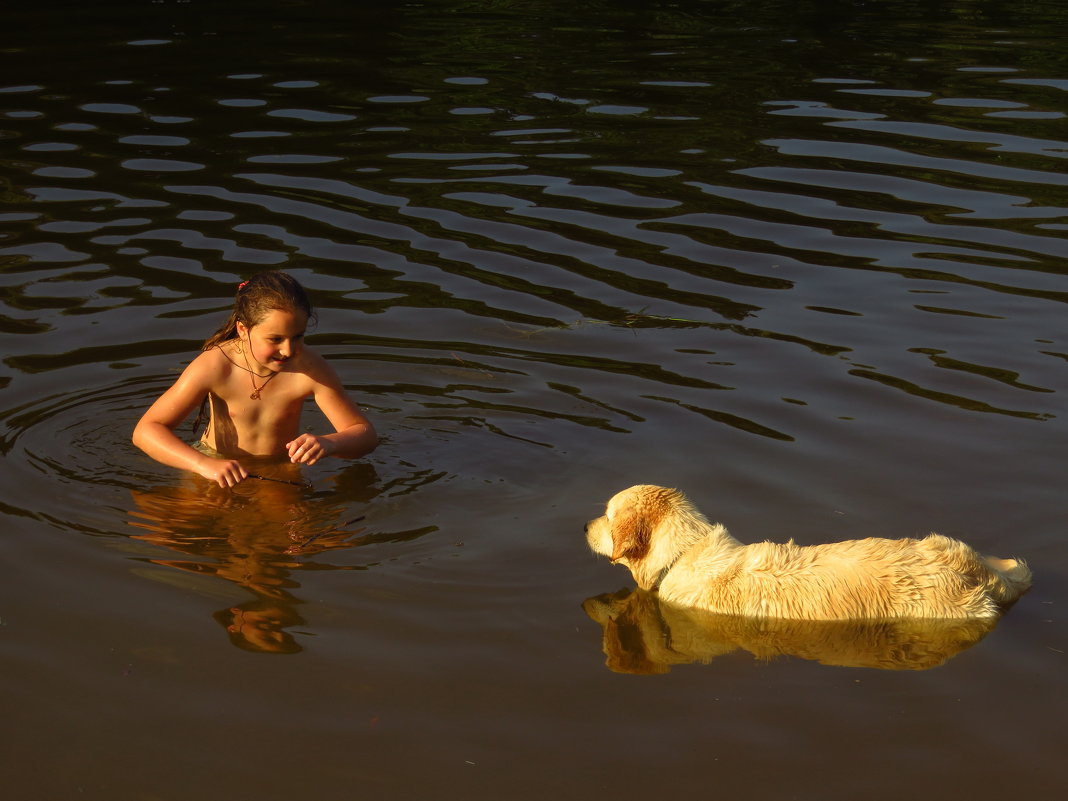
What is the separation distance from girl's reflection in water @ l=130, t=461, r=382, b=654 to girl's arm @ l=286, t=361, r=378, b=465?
0.42ft

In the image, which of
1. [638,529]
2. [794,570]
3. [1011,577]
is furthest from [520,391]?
[1011,577]

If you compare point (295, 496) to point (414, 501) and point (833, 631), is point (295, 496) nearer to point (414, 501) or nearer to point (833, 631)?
point (414, 501)

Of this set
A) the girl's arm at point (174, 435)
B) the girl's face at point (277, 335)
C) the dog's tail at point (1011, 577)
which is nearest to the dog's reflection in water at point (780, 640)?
the dog's tail at point (1011, 577)

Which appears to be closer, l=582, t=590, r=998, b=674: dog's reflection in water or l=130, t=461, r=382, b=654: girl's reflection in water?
l=582, t=590, r=998, b=674: dog's reflection in water

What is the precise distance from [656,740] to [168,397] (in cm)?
352

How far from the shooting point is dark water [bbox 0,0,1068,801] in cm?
460

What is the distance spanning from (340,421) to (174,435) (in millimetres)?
847

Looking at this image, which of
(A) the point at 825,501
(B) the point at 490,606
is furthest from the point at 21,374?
(A) the point at 825,501

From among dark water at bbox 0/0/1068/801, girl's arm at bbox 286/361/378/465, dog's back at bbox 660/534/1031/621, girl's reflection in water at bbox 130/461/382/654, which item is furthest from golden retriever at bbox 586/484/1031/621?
girl's arm at bbox 286/361/378/465

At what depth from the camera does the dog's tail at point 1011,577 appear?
5332 mm

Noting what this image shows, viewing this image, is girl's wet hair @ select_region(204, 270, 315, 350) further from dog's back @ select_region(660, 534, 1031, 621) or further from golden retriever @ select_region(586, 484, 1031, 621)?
dog's back @ select_region(660, 534, 1031, 621)

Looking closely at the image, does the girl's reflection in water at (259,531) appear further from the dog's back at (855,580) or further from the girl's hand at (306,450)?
the dog's back at (855,580)

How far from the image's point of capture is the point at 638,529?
5.50 m

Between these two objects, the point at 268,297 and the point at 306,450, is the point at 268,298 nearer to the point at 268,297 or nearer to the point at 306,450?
the point at 268,297
